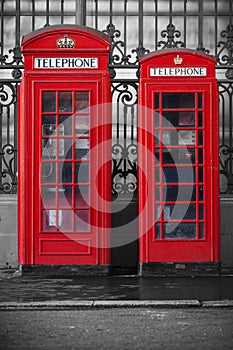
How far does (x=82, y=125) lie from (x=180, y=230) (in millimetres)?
1573

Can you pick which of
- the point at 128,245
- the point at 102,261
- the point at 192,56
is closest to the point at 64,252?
the point at 102,261

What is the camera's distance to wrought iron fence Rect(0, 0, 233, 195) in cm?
1027

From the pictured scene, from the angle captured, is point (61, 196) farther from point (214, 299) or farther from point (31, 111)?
point (214, 299)

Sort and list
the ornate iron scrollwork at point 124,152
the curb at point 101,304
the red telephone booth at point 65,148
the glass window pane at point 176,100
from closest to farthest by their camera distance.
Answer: the curb at point 101,304
the red telephone booth at point 65,148
the glass window pane at point 176,100
the ornate iron scrollwork at point 124,152

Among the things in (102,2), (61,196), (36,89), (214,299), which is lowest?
(214,299)

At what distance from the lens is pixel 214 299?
732 centimetres

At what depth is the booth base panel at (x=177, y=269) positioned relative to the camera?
30.1 feet

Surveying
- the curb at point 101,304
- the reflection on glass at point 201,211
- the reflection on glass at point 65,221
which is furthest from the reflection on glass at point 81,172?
the curb at point 101,304

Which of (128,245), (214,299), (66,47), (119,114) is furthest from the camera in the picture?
(119,114)

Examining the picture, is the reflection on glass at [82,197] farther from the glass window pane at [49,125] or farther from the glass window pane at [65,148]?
the glass window pane at [49,125]

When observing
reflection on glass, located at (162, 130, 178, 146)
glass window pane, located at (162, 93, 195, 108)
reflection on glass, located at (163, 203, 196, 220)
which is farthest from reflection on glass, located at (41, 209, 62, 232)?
glass window pane, located at (162, 93, 195, 108)

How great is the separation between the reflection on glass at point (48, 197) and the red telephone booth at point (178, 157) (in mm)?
949

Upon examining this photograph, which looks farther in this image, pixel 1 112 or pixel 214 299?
pixel 1 112

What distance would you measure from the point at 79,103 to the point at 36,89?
0.49 metres
